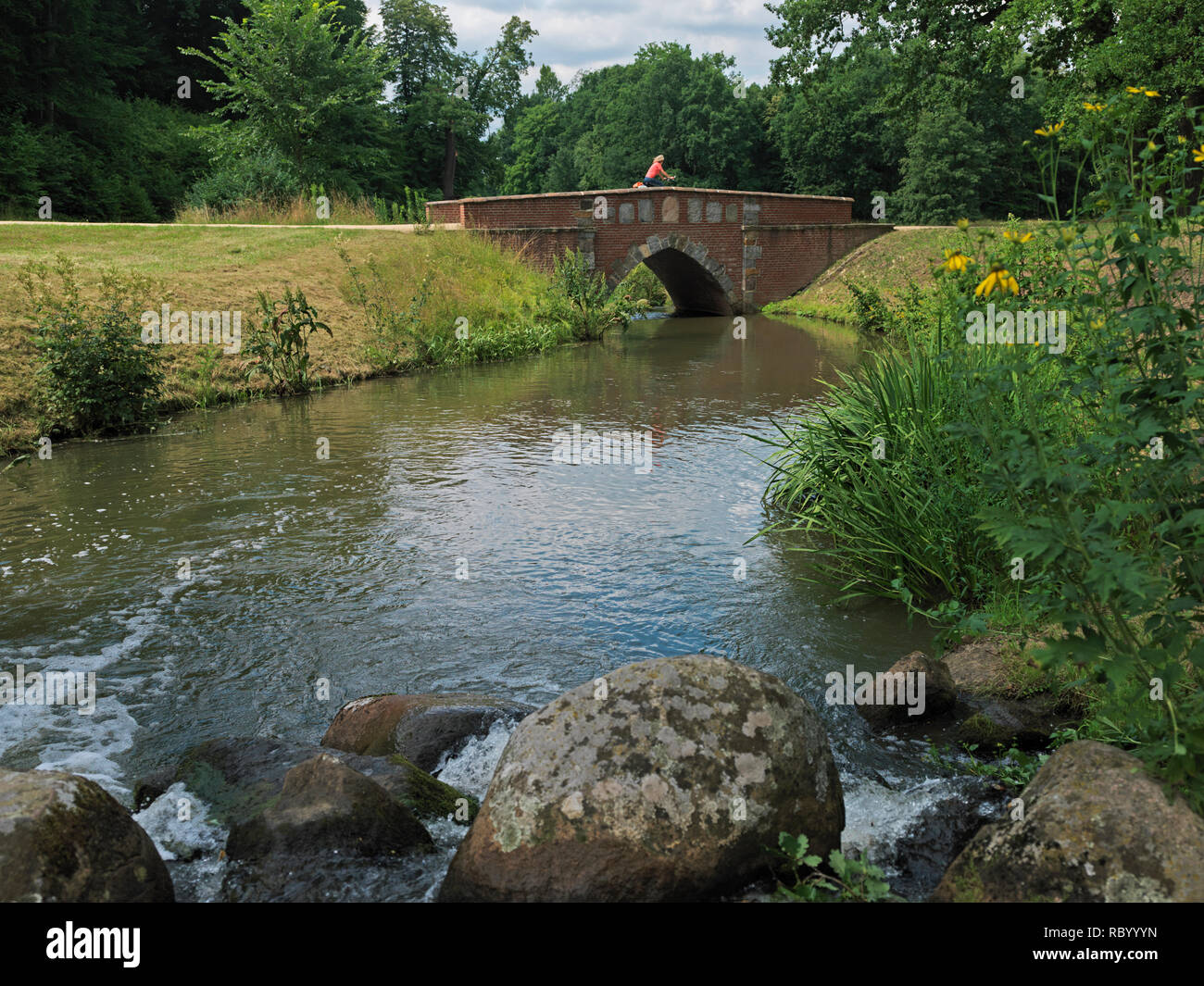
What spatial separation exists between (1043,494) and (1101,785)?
90 centimetres

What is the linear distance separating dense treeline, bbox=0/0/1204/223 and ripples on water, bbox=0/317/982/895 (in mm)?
8806

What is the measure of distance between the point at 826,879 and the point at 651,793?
0.61 metres

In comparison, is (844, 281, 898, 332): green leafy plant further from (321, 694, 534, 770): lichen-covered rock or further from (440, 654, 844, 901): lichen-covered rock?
(440, 654, 844, 901): lichen-covered rock

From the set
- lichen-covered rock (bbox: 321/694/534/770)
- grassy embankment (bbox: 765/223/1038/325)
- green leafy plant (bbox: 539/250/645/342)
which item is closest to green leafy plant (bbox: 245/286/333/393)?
green leafy plant (bbox: 539/250/645/342)

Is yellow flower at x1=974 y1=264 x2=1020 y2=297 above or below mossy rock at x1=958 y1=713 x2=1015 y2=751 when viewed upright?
above

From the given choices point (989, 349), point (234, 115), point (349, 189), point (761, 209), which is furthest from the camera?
point (234, 115)

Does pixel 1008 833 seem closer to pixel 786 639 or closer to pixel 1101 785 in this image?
pixel 1101 785

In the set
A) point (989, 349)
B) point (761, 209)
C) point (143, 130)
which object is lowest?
point (989, 349)

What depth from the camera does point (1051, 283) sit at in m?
4.43

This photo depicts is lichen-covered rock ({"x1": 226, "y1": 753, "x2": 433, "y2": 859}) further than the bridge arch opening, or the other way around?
the bridge arch opening

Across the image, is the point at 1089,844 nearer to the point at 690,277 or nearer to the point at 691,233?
the point at 691,233

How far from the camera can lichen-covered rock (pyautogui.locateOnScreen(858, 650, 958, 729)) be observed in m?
4.73

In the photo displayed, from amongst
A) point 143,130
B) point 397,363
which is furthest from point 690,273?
point 143,130

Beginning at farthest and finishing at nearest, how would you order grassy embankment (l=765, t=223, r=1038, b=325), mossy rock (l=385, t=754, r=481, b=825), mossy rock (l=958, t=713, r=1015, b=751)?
grassy embankment (l=765, t=223, r=1038, b=325), mossy rock (l=958, t=713, r=1015, b=751), mossy rock (l=385, t=754, r=481, b=825)
